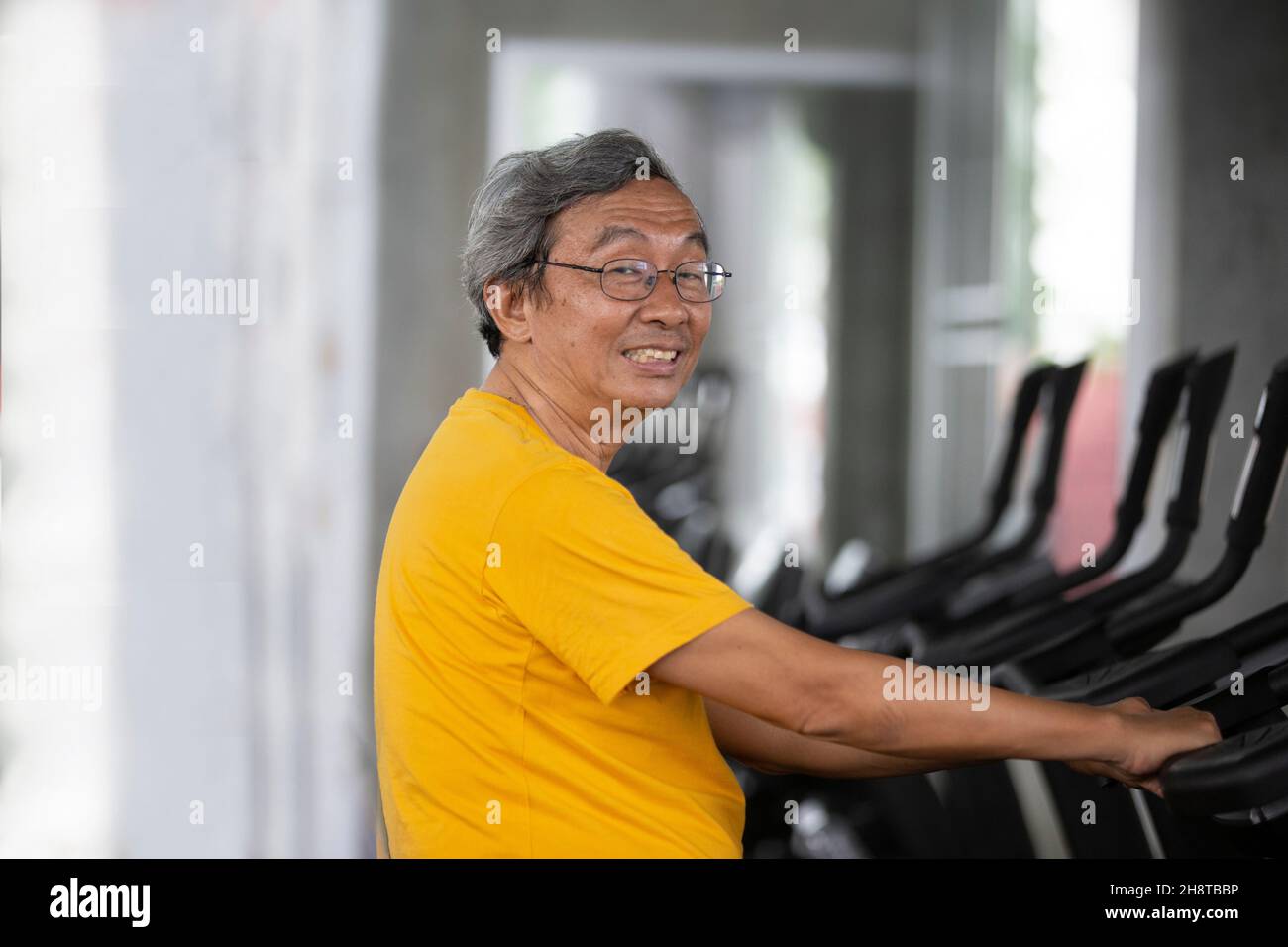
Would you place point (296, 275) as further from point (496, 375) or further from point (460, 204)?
point (496, 375)

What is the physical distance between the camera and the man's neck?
146 cm

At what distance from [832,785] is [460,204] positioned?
2.59m

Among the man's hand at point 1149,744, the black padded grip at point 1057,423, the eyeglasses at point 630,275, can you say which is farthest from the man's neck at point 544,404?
the black padded grip at point 1057,423

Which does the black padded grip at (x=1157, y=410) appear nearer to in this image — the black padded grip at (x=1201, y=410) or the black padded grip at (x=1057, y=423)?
the black padded grip at (x=1201, y=410)

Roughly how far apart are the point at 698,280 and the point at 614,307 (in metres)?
0.10

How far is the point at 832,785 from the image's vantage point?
3213 millimetres

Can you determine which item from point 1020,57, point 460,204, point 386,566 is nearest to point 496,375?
point 386,566

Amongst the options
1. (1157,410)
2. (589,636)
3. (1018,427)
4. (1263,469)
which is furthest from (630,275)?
(1018,427)

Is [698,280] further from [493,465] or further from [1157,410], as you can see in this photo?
[1157,410]

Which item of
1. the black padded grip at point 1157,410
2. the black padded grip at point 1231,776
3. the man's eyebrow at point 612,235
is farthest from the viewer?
the black padded grip at point 1157,410

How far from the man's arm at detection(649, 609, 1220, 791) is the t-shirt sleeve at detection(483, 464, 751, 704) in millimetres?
28

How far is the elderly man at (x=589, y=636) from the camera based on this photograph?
1.23 meters

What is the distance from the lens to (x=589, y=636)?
1.24 m

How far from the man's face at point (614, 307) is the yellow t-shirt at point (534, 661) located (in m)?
0.10
